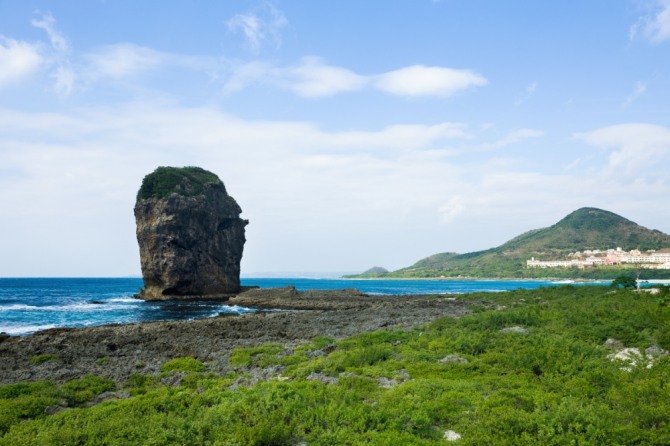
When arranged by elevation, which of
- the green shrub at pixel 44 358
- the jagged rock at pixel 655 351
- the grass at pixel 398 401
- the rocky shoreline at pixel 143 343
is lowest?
the rocky shoreline at pixel 143 343

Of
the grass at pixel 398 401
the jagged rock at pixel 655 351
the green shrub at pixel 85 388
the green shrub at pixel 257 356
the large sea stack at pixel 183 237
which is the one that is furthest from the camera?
the large sea stack at pixel 183 237

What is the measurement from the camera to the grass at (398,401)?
384 inches

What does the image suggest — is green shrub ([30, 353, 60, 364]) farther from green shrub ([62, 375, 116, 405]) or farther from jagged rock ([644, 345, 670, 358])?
jagged rock ([644, 345, 670, 358])

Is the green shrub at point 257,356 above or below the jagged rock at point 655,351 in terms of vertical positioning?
below

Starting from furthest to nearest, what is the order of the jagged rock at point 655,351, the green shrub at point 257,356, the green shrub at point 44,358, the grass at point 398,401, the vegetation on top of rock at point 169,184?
the vegetation on top of rock at point 169,184
the green shrub at point 44,358
the green shrub at point 257,356
the jagged rock at point 655,351
the grass at point 398,401

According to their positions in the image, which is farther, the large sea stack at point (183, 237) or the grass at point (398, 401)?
the large sea stack at point (183, 237)

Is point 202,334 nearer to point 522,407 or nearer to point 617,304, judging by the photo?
point 522,407

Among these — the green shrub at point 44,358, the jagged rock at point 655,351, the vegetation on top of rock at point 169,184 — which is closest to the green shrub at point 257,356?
the green shrub at point 44,358

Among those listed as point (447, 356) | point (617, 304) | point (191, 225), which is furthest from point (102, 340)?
point (191, 225)

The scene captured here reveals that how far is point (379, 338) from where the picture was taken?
80.2 ft

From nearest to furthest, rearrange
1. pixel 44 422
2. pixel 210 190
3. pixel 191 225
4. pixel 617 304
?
pixel 44 422, pixel 617 304, pixel 191 225, pixel 210 190

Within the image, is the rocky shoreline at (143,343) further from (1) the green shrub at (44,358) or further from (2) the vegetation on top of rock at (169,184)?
(2) the vegetation on top of rock at (169,184)

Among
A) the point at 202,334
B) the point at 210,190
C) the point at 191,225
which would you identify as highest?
the point at 210,190

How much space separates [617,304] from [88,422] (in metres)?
32.5
